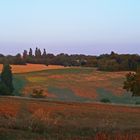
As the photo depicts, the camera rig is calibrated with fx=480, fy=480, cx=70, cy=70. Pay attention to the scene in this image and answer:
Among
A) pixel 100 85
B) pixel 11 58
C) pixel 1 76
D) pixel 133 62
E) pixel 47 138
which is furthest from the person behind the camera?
pixel 11 58

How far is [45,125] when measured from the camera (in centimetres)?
1415

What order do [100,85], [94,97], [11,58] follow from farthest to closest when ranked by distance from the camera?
[11,58] → [100,85] → [94,97]

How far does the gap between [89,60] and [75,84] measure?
192 feet

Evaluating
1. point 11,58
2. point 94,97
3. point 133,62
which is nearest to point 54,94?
point 94,97

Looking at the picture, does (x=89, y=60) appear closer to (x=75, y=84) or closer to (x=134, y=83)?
(x=75, y=84)

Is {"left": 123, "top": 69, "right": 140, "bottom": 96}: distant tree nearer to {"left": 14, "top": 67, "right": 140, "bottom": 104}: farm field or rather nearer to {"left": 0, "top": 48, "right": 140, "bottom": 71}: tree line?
{"left": 14, "top": 67, "right": 140, "bottom": 104}: farm field

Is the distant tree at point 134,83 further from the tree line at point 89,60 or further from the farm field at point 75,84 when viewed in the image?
the tree line at point 89,60

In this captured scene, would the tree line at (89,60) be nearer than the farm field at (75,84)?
No

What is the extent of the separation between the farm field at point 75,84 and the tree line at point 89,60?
31.4 feet

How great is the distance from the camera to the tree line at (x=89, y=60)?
141250 millimetres

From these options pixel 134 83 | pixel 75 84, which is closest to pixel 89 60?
pixel 75 84

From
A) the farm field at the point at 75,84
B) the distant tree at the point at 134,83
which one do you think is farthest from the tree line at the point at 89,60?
the distant tree at the point at 134,83

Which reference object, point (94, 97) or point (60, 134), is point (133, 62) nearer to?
point (94, 97)

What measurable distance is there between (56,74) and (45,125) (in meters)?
111
